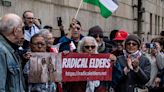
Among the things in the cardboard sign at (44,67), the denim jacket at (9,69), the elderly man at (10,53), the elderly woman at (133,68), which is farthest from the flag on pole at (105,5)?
the denim jacket at (9,69)

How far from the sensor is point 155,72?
29.8 ft

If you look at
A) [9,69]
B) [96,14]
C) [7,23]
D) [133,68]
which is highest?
[96,14]

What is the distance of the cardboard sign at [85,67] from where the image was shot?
6.30m

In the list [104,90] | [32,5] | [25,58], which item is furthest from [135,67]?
[32,5]

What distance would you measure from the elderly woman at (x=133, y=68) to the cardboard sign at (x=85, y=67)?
246mm

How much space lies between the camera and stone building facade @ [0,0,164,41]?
12539mm

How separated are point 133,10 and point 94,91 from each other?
19.5 meters

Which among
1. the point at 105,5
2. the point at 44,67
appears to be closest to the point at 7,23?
the point at 44,67

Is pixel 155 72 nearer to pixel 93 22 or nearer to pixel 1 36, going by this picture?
pixel 1 36

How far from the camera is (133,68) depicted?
262 inches

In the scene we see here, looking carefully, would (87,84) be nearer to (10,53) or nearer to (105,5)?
(10,53)

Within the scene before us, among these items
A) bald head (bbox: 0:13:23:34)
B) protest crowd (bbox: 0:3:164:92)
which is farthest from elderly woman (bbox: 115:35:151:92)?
bald head (bbox: 0:13:23:34)

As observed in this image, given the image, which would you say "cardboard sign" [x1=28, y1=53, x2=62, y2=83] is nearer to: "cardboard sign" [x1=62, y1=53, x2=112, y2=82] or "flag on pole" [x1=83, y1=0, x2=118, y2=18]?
"cardboard sign" [x1=62, y1=53, x2=112, y2=82]

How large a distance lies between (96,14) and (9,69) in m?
13.5
